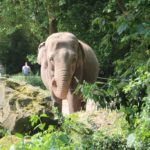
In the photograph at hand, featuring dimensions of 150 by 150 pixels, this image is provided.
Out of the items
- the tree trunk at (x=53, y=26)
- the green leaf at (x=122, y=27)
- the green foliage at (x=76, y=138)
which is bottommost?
the green foliage at (x=76, y=138)

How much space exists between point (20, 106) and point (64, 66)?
1.25m

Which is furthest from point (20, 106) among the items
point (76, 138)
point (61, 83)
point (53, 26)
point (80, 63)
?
point (53, 26)

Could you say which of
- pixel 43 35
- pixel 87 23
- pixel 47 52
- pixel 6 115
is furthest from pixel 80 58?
pixel 43 35

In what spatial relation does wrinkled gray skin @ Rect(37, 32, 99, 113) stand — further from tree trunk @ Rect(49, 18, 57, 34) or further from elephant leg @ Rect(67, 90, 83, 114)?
tree trunk @ Rect(49, 18, 57, 34)

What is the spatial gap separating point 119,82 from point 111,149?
463 millimetres

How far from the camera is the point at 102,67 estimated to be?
652 inches

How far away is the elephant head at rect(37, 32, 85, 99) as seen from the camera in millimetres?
8047

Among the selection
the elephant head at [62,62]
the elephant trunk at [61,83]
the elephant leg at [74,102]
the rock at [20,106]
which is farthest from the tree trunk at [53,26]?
the rock at [20,106]

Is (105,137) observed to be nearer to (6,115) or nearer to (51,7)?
(6,115)

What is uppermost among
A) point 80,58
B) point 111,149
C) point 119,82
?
point 80,58

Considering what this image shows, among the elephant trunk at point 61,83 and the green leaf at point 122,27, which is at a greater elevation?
the green leaf at point 122,27

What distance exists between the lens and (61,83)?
318 inches

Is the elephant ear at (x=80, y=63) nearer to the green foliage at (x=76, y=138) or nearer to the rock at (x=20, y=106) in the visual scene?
the rock at (x=20, y=106)

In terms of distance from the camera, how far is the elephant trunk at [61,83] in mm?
8023
